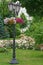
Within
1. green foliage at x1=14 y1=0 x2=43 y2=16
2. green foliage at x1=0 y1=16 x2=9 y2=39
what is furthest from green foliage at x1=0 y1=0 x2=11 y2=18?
green foliage at x1=14 y1=0 x2=43 y2=16

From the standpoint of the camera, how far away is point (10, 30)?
104ft

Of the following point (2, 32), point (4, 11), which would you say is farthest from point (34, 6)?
point (4, 11)

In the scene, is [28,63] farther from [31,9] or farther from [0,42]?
[0,42]

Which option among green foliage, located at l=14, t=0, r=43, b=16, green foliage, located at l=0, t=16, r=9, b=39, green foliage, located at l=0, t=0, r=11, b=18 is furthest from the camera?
green foliage, located at l=0, t=0, r=11, b=18

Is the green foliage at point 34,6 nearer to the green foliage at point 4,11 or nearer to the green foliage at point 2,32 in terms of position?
the green foliage at point 2,32

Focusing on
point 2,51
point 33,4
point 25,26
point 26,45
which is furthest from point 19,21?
point 25,26

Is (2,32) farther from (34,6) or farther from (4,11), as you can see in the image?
(34,6)

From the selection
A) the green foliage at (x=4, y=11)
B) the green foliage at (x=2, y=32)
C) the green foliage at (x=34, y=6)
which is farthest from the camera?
the green foliage at (x=4, y=11)

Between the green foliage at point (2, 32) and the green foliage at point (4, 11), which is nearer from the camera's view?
the green foliage at point (2, 32)

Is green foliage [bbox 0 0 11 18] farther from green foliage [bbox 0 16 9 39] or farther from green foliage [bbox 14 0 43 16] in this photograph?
green foliage [bbox 14 0 43 16]

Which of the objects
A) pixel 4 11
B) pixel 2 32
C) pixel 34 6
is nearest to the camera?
pixel 34 6

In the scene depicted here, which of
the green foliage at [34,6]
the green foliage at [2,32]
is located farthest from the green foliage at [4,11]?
the green foliage at [34,6]

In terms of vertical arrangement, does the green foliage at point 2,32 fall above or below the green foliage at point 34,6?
below

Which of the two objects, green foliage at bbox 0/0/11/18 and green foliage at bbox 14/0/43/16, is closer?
green foliage at bbox 14/0/43/16
